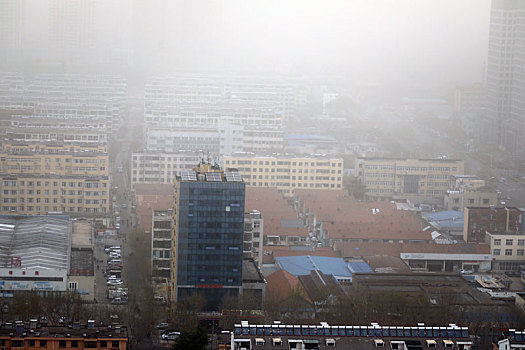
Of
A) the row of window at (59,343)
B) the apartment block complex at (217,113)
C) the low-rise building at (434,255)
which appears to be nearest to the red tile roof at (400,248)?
the low-rise building at (434,255)

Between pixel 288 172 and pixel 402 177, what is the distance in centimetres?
111

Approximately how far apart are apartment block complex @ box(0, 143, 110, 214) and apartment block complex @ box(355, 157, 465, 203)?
2470 millimetres

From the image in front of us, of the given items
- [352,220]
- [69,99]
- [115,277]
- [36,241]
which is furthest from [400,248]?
[69,99]

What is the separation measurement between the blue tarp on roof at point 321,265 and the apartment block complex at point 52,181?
2.17m

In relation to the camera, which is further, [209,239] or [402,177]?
[402,177]

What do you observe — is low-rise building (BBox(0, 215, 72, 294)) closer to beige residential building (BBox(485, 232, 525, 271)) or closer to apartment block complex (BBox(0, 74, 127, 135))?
beige residential building (BBox(485, 232, 525, 271))

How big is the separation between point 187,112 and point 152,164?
3.14 meters

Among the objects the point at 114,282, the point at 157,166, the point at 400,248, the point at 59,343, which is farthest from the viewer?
the point at 157,166

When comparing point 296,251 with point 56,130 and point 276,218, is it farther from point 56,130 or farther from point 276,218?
point 56,130

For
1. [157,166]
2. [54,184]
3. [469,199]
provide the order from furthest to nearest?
[157,166]
[469,199]
[54,184]

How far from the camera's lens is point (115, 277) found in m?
8.28

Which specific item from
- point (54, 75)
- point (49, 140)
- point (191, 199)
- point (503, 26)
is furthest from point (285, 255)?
point (54, 75)

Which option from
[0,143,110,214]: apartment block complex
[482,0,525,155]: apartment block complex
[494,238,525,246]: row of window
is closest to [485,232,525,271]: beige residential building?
[494,238,525,246]: row of window

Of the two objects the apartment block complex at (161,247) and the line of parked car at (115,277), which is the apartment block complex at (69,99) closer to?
the line of parked car at (115,277)
